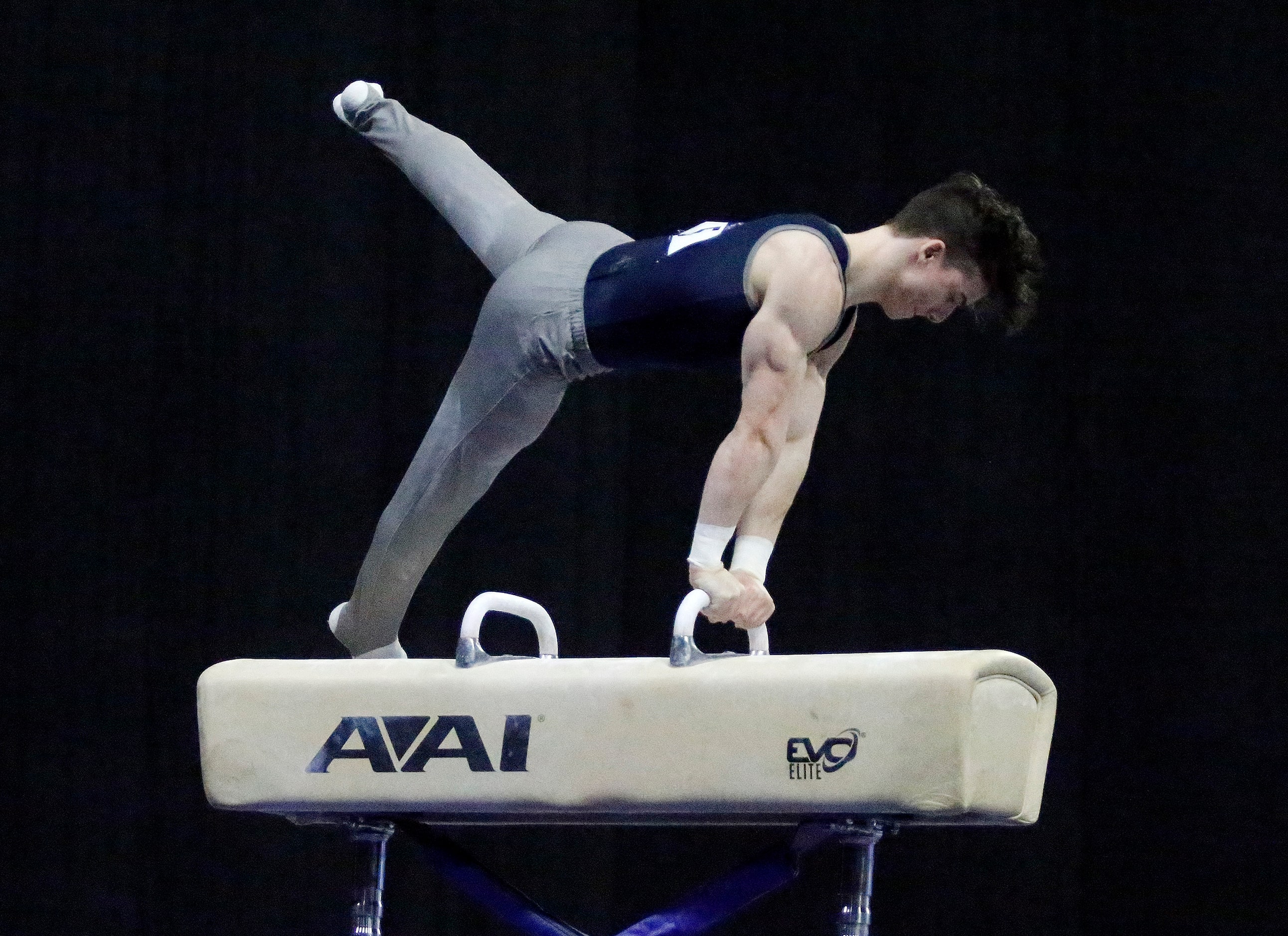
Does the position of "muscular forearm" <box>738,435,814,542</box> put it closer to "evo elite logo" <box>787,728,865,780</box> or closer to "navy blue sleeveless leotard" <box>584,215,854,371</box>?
"navy blue sleeveless leotard" <box>584,215,854,371</box>

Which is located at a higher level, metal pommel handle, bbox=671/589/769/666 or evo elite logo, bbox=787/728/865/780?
metal pommel handle, bbox=671/589/769/666

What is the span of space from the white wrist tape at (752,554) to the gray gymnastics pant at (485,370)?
44 centimetres

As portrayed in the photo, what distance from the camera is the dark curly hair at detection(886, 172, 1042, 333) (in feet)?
10.7

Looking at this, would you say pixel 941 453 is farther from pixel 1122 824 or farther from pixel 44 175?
pixel 44 175

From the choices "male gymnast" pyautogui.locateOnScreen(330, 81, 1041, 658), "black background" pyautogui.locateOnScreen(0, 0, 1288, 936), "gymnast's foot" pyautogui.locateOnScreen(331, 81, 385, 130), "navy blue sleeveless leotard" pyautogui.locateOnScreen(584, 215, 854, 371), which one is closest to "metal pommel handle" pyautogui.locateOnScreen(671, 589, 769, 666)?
"male gymnast" pyautogui.locateOnScreen(330, 81, 1041, 658)

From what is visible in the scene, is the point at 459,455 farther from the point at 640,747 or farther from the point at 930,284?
the point at 930,284

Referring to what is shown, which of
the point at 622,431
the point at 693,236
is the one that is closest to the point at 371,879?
the point at 693,236

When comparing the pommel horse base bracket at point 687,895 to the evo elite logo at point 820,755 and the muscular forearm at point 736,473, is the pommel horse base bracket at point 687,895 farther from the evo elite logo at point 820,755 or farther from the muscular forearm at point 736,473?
the muscular forearm at point 736,473

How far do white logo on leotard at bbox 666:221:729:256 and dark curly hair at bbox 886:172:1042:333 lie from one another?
328 millimetres

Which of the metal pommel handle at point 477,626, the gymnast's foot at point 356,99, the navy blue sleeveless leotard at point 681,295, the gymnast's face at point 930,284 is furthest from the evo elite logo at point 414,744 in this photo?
the gymnast's foot at point 356,99

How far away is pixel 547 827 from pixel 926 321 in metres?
1.76

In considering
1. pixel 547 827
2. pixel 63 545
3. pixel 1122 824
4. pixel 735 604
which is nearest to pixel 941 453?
pixel 1122 824

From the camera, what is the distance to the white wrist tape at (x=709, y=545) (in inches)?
123

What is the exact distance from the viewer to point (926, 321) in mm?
4910
